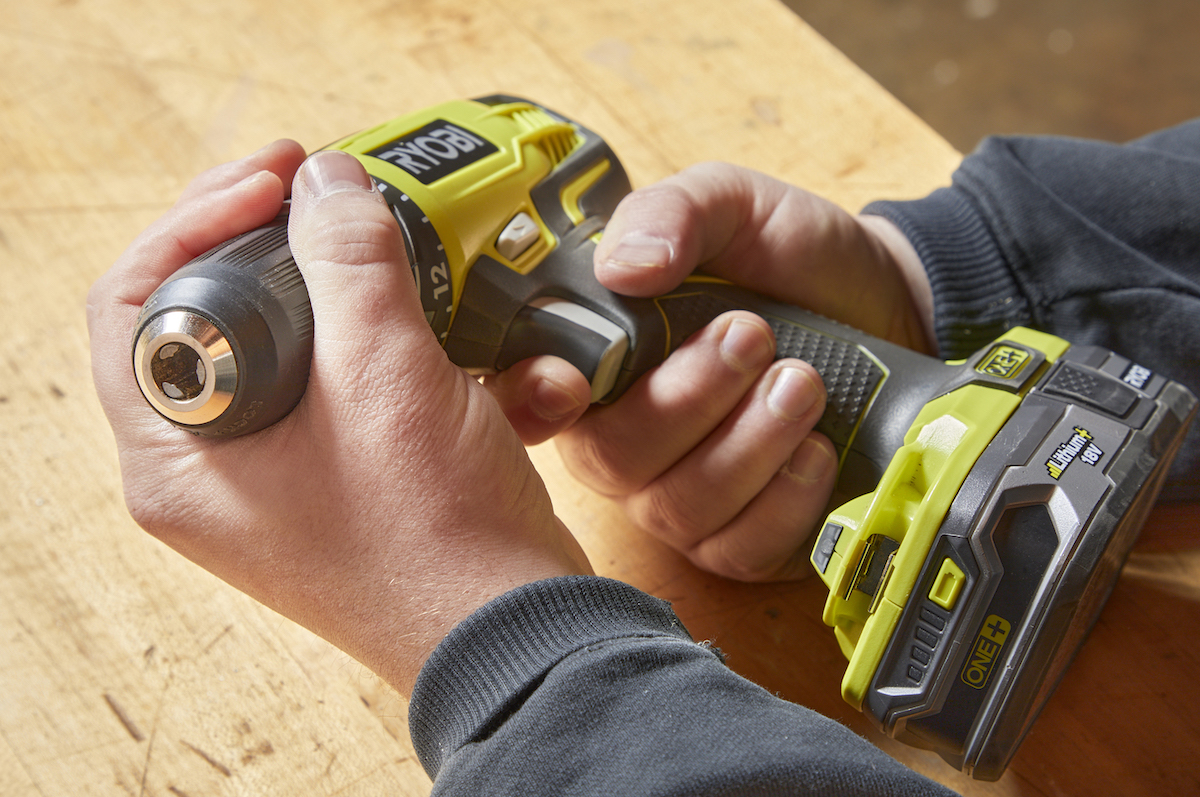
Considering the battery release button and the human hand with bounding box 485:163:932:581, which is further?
the human hand with bounding box 485:163:932:581

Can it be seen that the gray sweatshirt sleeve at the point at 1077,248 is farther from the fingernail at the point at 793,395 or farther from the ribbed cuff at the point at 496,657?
the ribbed cuff at the point at 496,657

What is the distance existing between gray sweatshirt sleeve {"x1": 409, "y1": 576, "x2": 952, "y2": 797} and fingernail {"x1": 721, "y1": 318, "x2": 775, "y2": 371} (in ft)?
0.74

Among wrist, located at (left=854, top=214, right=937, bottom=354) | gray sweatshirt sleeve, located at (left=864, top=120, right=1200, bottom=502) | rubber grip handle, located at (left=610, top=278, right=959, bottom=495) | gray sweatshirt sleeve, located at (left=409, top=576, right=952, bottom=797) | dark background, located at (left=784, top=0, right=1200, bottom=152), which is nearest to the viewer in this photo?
gray sweatshirt sleeve, located at (left=409, top=576, right=952, bottom=797)

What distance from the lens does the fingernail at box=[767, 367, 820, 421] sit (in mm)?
589

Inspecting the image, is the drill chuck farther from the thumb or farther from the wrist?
the wrist

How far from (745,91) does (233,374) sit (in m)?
0.75

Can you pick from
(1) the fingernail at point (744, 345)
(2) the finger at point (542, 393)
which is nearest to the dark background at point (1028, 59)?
(1) the fingernail at point (744, 345)

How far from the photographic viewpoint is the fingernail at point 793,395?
0.59 meters

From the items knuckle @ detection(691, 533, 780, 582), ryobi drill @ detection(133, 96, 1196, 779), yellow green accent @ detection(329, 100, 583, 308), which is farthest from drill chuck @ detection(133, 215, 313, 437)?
knuckle @ detection(691, 533, 780, 582)

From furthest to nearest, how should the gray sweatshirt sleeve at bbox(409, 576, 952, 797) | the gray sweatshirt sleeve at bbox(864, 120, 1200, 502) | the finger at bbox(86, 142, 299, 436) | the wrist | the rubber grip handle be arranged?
the wrist → the gray sweatshirt sleeve at bbox(864, 120, 1200, 502) → the rubber grip handle → the finger at bbox(86, 142, 299, 436) → the gray sweatshirt sleeve at bbox(409, 576, 952, 797)

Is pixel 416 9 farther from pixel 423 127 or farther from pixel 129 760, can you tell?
pixel 129 760

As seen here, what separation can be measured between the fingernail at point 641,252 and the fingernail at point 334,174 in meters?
0.18

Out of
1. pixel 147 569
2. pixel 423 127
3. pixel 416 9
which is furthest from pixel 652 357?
pixel 416 9

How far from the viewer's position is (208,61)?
3.11 ft
